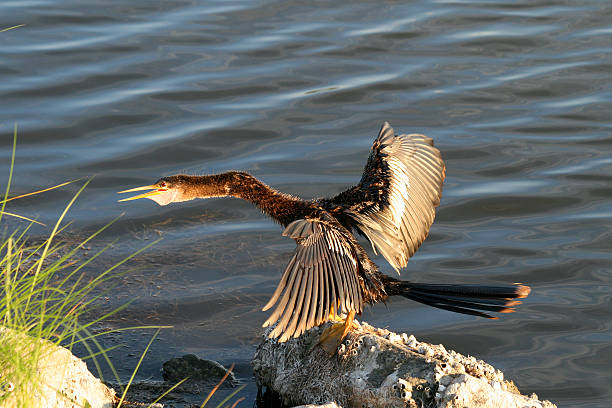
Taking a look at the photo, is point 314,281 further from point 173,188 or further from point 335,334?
point 173,188

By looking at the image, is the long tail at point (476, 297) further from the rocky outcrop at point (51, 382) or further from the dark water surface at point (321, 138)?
the rocky outcrop at point (51, 382)

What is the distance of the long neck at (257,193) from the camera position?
4273 millimetres

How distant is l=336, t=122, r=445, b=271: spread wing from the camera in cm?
409

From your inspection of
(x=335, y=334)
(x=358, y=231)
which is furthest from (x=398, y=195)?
(x=335, y=334)

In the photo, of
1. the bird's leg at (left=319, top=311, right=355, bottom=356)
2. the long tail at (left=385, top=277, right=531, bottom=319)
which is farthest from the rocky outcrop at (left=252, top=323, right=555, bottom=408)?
the long tail at (left=385, top=277, right=531, bottom=319)

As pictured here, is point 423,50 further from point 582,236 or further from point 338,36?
point 582,236

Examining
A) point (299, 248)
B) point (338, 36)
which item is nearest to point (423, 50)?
point (338, 36)

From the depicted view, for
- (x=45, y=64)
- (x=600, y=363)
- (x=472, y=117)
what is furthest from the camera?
(x=45, y=64)

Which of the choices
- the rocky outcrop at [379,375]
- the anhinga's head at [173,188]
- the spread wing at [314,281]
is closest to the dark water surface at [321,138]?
the rocky outcrop at [379,375]

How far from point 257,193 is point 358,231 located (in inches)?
22.6

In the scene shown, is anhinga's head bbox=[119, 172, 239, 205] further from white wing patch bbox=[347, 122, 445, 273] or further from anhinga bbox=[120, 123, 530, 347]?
white wing patch bbox=[347, 122, 445, 273]

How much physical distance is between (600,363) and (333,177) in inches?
107

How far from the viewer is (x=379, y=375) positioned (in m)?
3.41

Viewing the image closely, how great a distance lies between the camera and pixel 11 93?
26.3ft
